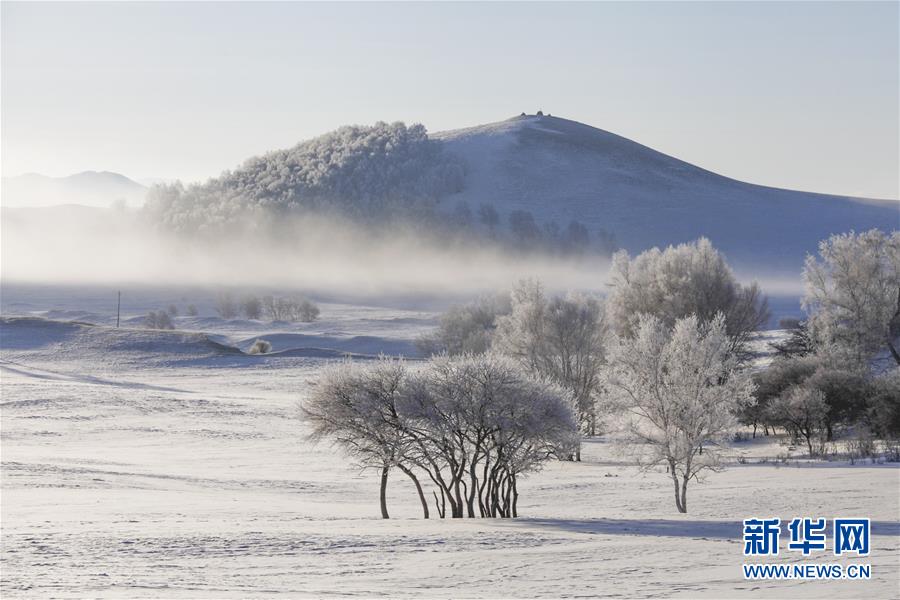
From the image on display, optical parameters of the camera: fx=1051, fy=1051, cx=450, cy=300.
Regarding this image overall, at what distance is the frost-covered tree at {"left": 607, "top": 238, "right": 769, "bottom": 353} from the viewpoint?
55656mm

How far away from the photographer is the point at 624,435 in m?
32.2

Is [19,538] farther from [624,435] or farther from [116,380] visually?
[116,380]

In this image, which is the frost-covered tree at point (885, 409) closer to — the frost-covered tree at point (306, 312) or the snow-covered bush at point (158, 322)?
the snow-covered bush at point (158, 322)

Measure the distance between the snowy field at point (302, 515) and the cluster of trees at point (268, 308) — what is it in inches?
2011

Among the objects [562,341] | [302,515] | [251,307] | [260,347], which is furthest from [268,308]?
[302,515]

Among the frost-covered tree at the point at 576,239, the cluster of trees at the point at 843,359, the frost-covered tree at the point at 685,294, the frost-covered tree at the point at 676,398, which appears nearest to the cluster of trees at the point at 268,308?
the frost-covered tree at the point at 576,239

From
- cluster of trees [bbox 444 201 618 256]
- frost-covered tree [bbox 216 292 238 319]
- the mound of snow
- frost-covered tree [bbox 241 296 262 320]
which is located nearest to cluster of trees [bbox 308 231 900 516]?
the mound of snow

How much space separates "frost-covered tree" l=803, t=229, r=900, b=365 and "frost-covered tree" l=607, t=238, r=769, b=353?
3582mm

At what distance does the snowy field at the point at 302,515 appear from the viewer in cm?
1745

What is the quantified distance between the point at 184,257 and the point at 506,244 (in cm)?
5073

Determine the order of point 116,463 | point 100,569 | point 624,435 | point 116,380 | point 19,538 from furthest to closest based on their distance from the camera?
point 116,380 → point 116,463 → point 624,435 → point 19,538 → point 100,569

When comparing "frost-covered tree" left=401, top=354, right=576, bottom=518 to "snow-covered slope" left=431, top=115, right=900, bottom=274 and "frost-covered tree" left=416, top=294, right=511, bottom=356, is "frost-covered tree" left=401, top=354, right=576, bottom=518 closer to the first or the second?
"frost-covered tree" left=416, top=294, right=511, bottom=356

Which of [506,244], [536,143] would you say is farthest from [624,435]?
[536,143]

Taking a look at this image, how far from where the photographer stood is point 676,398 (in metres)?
32.0
